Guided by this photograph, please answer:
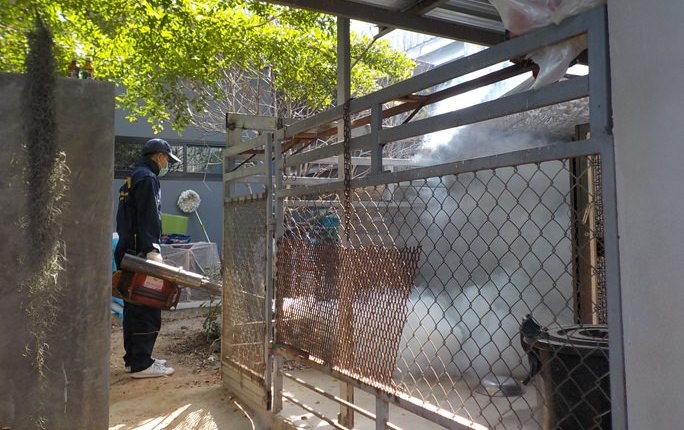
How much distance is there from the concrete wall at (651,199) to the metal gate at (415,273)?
79 millimetres

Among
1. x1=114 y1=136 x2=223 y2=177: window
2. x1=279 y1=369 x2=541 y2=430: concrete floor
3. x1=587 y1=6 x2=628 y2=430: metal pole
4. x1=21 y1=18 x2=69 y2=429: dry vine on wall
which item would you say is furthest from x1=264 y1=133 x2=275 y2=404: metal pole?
x1=114 y1=136 x2=223 y2=177: window

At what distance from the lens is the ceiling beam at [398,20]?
11.9ft

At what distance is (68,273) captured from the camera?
3057 mm

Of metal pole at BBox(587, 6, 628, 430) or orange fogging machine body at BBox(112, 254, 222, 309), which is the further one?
orange fogging machine body at BBox(112, 254, 222, 309)

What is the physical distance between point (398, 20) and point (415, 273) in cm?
242

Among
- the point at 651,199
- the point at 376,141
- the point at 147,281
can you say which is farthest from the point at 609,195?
the point at 147,281

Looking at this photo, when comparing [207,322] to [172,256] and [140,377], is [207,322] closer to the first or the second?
[140,377]

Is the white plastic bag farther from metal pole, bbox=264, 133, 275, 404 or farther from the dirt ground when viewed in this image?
the dirt ground

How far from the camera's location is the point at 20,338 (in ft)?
9.59

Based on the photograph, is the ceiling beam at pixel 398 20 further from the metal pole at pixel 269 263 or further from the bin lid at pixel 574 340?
the bin lid at pixel 574 340

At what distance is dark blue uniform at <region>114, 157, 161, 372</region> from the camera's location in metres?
5.49

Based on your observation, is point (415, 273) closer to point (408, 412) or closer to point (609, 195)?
point (609, 195)

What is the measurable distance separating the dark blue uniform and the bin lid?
14.3ft

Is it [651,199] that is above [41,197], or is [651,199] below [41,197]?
below
